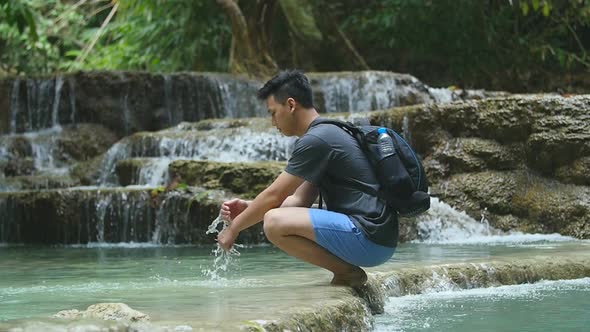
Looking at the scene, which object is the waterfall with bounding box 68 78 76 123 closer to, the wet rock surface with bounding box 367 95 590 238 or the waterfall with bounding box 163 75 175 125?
the waterfall with bounding box 163 75 175 125

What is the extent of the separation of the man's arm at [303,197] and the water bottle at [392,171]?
455 mm

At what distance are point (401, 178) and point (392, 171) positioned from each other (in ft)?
0.17

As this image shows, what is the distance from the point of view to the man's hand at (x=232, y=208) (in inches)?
179

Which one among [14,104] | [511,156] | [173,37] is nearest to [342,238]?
[511,156]

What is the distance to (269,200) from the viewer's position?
14.3 ft

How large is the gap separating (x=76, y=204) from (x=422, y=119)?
13.1 ft

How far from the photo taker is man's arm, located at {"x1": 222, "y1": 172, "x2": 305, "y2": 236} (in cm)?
432

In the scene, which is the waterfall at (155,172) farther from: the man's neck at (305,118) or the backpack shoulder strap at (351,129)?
the backpack shoulder strap at (351,129)

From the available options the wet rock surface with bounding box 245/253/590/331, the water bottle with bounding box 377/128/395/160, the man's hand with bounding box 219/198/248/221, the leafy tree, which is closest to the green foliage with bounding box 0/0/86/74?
the leafy tree

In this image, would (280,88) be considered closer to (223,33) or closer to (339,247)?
(339,247)

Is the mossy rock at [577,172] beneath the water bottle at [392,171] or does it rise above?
beneath

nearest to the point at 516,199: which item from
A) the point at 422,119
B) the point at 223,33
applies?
the point at 422,119

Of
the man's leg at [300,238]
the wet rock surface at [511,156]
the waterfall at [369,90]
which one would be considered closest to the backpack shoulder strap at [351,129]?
the man's leg at [300,238]

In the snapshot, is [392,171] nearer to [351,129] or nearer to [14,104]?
[351,129]
